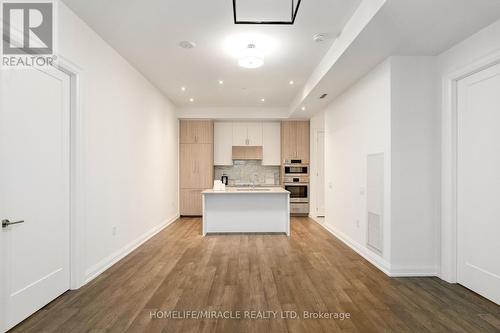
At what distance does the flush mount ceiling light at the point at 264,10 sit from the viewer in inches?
110

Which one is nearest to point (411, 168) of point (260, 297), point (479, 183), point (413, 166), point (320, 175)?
point (413, 166)

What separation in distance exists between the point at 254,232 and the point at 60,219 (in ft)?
11.7

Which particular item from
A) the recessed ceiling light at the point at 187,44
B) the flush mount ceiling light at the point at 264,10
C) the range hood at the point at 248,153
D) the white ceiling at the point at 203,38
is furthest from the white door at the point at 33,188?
the range hood at the point at 248,153

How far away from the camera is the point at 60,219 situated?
2.84m

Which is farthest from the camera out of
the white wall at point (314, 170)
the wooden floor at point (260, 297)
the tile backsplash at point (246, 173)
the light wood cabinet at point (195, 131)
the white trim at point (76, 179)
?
the tile backsplash at point (246, 173)

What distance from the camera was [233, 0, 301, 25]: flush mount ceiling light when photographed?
279cm

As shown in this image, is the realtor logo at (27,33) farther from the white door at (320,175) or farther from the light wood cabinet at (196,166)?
the white door at (320,175)

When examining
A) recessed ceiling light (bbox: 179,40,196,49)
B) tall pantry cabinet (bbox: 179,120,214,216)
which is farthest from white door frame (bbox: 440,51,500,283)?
tall pantry cabinet (bbox: 179,120,214,216)

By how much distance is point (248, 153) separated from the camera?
791 cm

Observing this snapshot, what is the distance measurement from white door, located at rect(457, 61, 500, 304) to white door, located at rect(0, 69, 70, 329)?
4248mm

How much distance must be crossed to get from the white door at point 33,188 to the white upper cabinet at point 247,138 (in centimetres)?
520

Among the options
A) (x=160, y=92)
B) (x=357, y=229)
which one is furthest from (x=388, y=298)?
(x=160, y=92)

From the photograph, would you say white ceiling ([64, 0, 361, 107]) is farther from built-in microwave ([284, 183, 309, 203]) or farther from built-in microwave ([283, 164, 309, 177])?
built-in microwave ([284, 183, 309, 203])

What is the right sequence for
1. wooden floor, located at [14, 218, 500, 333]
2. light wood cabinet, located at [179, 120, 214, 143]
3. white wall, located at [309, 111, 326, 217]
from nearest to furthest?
wooden floor, located at [14, 218, 500, 333] → white wall, located at [309, 111, 326, 217] → light wood cabinet, located at [179, 120, 214, 143]
